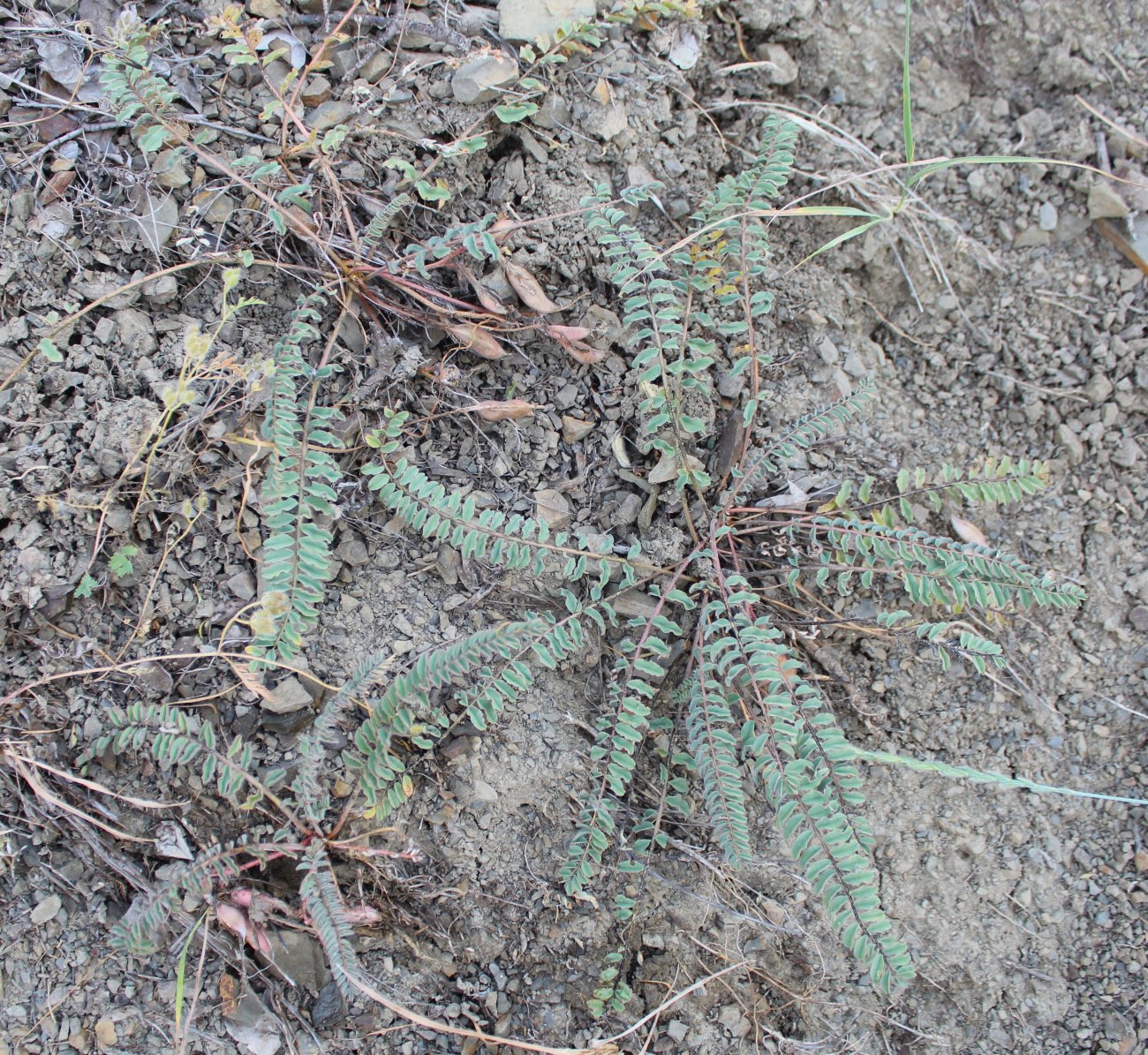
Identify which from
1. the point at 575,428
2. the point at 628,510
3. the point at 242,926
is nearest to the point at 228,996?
the point at 242,926

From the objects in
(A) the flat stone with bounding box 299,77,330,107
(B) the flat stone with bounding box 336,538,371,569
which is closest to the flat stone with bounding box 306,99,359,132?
(A) the flat stone with bounding box 299,77,330,107

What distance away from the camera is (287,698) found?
2.35 meters

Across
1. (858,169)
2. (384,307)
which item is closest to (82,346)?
(384,307)

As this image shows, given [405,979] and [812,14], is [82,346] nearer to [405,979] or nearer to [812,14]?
[405,979]

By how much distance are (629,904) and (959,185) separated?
262cm

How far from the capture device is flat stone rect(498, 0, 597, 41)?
8.96 ft

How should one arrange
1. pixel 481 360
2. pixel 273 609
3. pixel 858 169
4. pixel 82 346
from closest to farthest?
pixel 273 609 → pixel 82 346 → pixel 481 360 → pixel 858 169

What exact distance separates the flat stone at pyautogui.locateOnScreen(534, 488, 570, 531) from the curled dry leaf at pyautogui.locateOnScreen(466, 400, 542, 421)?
236 millimetres

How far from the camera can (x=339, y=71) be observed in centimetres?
268

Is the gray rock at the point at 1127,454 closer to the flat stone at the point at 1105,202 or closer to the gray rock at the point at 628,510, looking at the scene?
the flat stone at the point at 1105,202

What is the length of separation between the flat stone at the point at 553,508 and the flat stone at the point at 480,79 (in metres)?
1.18

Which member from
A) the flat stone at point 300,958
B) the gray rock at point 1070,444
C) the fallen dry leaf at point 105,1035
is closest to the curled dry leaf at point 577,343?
the gray rock at point 1070,444

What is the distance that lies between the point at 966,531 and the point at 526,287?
1.60 m

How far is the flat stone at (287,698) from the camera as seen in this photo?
7.70 feet
